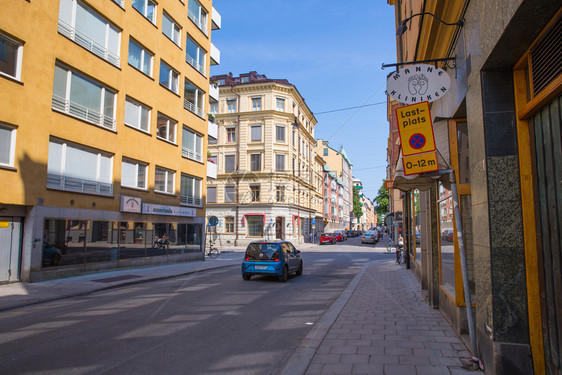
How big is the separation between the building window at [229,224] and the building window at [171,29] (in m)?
26.0

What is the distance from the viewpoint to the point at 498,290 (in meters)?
4.07

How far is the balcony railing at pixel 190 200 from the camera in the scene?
23.6m

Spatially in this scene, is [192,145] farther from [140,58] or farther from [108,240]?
[108,240]

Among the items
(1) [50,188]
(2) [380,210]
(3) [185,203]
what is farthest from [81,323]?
(2) [380,210]

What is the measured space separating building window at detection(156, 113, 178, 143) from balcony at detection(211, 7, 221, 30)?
9.81m

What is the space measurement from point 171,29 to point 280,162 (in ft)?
84.1

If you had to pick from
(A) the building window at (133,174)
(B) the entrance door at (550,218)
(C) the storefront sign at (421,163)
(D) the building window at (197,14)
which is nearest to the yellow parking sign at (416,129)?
(C) the storefront sign at (421,163)

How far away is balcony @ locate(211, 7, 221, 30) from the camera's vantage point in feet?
91.5

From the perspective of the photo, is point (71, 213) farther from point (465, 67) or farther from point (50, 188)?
point (465, 67)

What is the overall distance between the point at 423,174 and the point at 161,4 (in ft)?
68.9

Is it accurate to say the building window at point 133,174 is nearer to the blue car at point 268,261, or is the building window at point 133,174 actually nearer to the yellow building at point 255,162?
the blue car at point 268,261

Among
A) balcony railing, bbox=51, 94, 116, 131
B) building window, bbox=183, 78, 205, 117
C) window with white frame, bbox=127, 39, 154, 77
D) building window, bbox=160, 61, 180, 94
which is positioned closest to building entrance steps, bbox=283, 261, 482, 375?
balcony railing, bbox=51, 94, 116, 131

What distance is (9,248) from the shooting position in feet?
40.9

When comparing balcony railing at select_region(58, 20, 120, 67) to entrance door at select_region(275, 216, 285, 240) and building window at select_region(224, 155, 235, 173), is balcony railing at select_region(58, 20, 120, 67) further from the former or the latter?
entrance door at select_region(275, 216, 285, 240)
